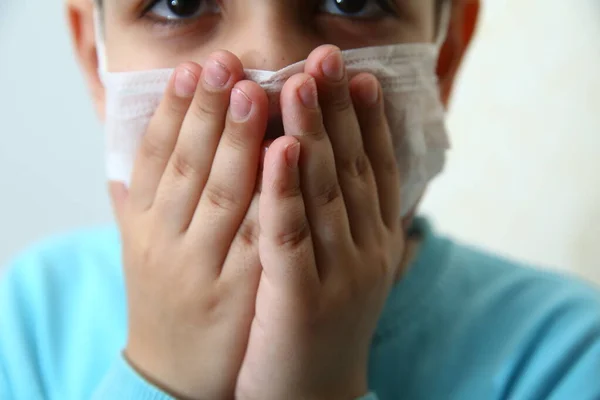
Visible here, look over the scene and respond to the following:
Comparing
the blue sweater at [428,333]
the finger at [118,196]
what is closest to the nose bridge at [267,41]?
the finger at [118,196]

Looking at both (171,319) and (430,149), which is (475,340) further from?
(171,319)

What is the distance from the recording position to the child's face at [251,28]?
23.1 inches

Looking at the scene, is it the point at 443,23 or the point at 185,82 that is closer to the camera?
the point at 185,82

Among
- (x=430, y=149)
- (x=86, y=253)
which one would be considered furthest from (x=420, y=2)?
(x=86, y=253)

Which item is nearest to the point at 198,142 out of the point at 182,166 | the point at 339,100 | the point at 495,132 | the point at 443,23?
the point at 182,166

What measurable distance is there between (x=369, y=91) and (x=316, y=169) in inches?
3.9

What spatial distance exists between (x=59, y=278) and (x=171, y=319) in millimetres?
402

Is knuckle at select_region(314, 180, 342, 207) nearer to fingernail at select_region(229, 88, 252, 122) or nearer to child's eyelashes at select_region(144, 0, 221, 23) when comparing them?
fingernail at select_region(229, 88, 252, 122)

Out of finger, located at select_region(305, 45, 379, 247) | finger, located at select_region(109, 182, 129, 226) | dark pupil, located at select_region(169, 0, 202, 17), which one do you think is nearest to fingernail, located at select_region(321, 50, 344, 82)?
finger, located at select_region(305, 45, 379, 247)

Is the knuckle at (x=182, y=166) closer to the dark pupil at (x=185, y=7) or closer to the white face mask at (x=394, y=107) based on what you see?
the white face mask at (x=394, y=107)

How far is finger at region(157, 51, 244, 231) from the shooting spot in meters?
0.53

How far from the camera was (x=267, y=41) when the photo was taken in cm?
58

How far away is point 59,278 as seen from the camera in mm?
951

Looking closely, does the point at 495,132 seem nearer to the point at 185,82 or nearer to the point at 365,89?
the point at 365,89
